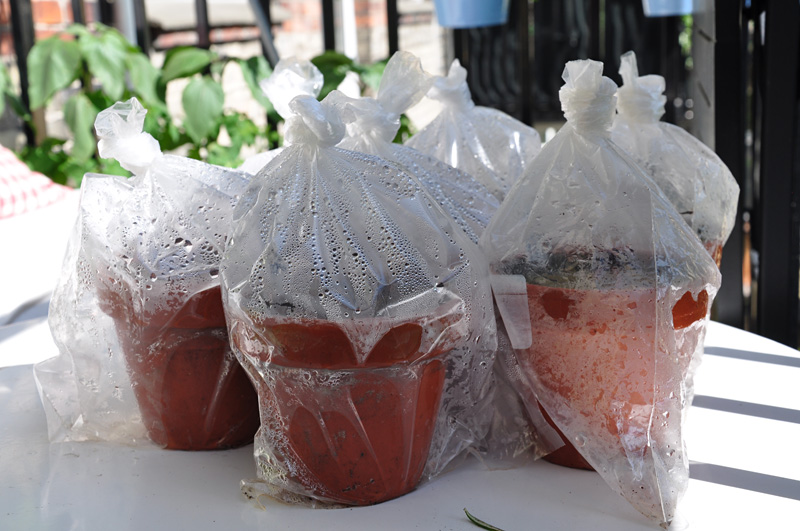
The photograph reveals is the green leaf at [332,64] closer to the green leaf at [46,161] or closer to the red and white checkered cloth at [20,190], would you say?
the red and white checkered cloth at [20,190]

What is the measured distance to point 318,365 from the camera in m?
0.59

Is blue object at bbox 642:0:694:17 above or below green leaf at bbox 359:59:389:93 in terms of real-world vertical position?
above

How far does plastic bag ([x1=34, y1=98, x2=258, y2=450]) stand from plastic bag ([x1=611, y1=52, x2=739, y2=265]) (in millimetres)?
444

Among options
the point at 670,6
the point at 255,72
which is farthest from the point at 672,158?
the point at 255,72

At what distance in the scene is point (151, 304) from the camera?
0.70 metres

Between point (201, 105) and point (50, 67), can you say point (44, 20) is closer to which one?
point (50, 67)

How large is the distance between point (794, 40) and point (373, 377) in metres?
1.01

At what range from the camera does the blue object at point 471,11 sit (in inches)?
66.6

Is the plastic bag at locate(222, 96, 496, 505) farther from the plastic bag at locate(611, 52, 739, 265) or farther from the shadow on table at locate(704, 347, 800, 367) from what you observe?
the shadow on table at locate(704, 347, 800, 367)

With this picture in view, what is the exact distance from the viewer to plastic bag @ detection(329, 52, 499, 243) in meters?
0.75

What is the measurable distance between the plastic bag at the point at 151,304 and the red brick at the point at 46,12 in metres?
3.12

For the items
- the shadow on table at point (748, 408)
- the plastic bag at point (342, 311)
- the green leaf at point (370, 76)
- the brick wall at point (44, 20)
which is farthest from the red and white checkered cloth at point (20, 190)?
the brick wall at point (44, 20)

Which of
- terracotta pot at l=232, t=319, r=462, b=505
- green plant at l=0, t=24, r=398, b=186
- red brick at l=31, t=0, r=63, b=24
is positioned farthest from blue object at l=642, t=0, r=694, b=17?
red brick at l=31, t=0, r=63, b=24

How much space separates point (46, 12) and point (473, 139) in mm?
3177
